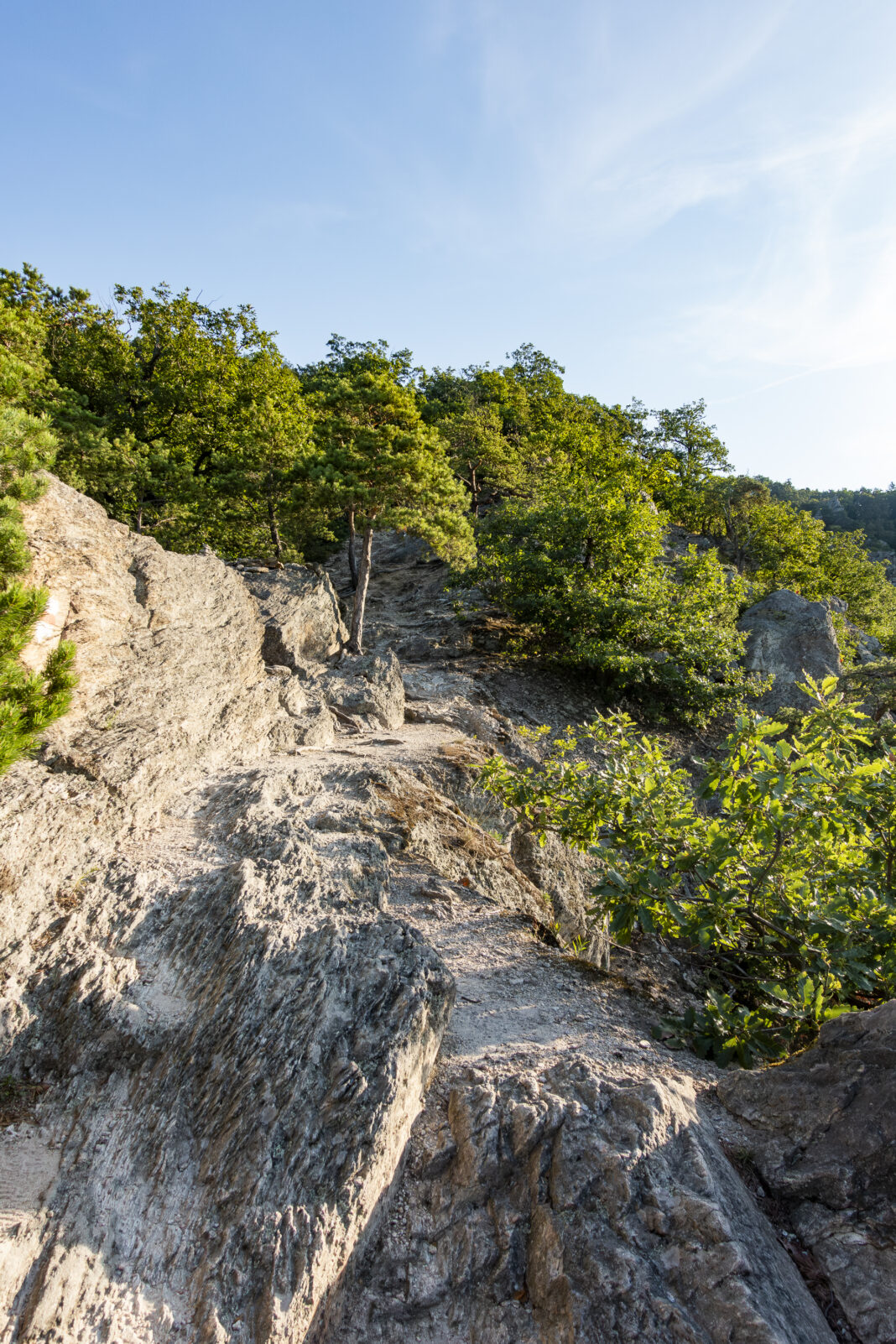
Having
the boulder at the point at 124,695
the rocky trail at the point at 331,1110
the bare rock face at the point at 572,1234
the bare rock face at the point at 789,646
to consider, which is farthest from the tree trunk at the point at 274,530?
the bare rock face at the point at 572,1234

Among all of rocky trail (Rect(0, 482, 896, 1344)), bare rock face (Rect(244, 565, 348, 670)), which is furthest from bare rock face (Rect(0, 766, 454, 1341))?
bare rock face (Rect(244, 565, 348, 670))

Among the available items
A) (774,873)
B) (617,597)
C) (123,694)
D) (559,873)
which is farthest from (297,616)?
(774,873)

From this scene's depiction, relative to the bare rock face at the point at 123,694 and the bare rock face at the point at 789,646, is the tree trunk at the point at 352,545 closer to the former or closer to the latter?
the bare rock face at the point at 123,694

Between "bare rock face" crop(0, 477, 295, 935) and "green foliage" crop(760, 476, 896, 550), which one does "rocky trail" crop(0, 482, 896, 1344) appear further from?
"green foliage" crop(760, 476, 896, 550)

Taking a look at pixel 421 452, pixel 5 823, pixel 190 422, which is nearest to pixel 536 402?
pixel 190 422

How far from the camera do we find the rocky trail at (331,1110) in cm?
337

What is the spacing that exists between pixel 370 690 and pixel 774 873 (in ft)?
31.4

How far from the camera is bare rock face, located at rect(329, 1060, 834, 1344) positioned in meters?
3.11

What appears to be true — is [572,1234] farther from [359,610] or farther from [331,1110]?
[359,610]

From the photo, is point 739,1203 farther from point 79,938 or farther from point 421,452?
Answer: point 421,452

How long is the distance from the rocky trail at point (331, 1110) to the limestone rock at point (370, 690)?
4.95 metres

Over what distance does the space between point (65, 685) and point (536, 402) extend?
138ft

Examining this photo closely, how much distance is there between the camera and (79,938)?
209 inches

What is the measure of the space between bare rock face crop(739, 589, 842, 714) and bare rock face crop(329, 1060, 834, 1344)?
1974 cm
